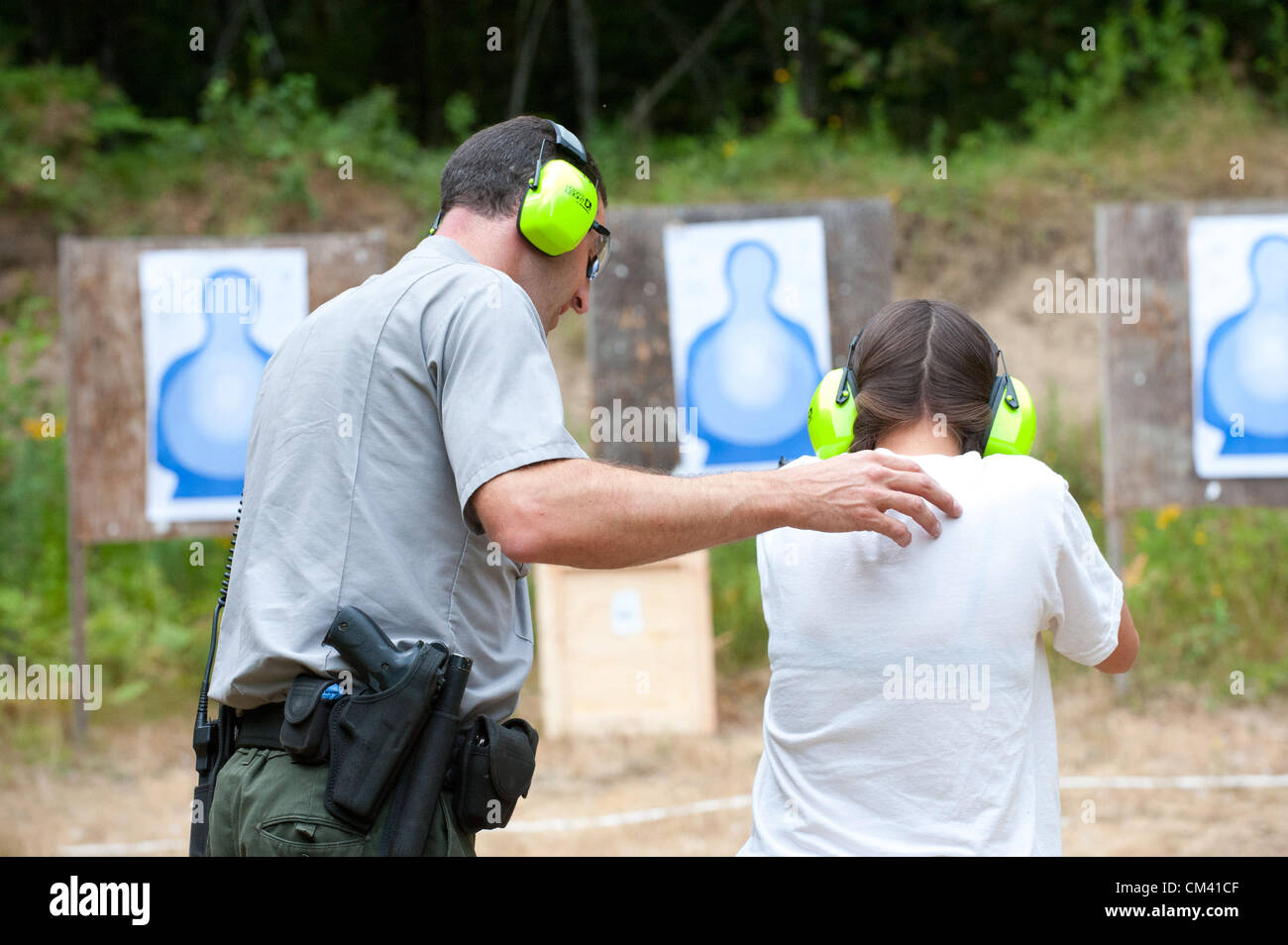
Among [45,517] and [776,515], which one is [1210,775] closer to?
[776,515]

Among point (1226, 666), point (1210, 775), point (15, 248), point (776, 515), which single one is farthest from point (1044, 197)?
point (776, 515)

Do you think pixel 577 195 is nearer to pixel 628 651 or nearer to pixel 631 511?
pixel 631 511

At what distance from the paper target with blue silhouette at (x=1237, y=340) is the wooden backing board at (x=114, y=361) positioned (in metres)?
3.50

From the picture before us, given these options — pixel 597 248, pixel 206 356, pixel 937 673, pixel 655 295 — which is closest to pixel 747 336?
pixel 655 295

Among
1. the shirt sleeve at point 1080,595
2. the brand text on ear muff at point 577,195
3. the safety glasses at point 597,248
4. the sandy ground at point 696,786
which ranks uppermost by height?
the brand text on ear muff at point 577,195

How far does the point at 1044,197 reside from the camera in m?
8.52

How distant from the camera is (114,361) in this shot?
5391mm

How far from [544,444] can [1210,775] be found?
12.5 feet

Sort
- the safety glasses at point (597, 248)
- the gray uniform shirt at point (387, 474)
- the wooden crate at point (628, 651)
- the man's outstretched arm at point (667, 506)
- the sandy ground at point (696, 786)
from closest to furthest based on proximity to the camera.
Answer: the man's outstretched arm at point (667, 506)
the gray uniform shirt at point (387, 474)
the safety glasses at point (597, 248)
the sandy ground at point (696, 786)
the wooden crate at point (628, 651)

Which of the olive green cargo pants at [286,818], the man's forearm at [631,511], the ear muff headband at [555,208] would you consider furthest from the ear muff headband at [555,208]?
the olive green cargo pants at [286,818]

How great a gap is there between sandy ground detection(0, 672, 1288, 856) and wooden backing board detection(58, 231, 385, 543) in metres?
0.90

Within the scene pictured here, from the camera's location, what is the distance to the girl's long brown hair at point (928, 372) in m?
1.60

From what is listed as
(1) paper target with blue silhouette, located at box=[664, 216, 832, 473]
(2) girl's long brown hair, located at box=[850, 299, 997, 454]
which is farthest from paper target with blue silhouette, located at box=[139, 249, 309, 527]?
(2) girl's long brown hair, located at box=[850, 299, 997, 454]

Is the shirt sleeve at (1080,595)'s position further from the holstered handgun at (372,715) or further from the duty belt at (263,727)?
the duty belt at (263,727)
